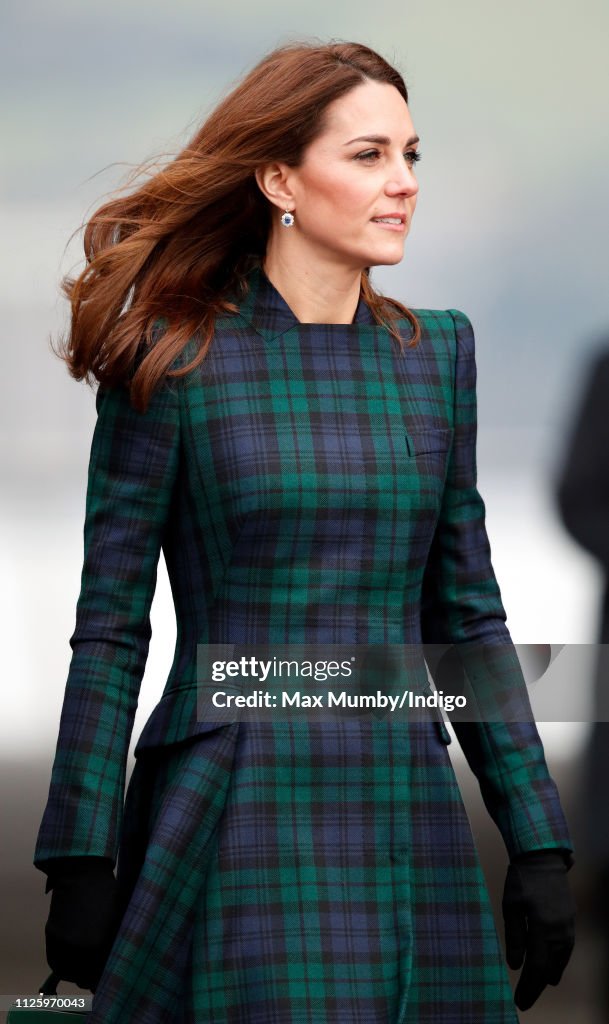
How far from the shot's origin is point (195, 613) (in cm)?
175

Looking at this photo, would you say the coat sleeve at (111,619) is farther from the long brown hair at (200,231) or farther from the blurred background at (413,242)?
the blurred background at (413,242)

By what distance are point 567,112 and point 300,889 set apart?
1.72m

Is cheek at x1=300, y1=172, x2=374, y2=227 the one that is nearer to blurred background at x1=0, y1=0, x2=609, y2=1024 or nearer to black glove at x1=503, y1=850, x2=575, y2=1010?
black glove at x1=503, y1=850, x2=575, y2=1010

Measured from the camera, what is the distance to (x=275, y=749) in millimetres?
1691

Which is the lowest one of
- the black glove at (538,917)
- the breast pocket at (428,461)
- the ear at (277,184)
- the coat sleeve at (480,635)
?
the black glove at (538,917)

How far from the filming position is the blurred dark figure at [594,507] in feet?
9.78

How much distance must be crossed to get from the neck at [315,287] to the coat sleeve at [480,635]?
0.45ft

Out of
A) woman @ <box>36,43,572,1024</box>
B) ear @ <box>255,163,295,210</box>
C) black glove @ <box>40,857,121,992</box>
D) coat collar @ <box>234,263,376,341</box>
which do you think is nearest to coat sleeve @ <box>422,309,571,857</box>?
woman @ <box>36,43,572,1024</box>

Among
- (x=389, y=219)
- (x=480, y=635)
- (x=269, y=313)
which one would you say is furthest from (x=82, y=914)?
(x=389, y=219)

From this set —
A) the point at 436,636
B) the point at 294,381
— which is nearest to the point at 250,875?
the point at 436,636

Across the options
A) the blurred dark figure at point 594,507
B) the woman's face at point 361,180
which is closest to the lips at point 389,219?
the woman's face at point 361,180

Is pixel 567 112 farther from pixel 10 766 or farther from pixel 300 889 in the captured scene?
pixel 300 889

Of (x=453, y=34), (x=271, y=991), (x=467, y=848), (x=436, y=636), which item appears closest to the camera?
(x=271, y=991)

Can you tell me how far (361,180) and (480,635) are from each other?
0.48 meters
